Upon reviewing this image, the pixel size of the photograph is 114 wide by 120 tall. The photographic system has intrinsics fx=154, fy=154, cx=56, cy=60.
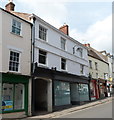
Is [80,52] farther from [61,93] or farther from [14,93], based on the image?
[14,93]

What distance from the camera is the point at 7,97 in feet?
34.7

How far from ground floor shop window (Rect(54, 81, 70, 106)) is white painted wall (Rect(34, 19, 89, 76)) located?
1.63m

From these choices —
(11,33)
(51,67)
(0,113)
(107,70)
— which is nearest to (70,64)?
(51,67)

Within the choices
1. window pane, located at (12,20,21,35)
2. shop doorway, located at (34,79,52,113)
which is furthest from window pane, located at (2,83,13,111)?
window pane, located at (12,20,21,35)

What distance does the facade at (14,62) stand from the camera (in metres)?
10.5

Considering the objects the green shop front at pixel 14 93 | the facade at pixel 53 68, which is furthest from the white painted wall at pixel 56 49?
the green shop front at pixel 14 93

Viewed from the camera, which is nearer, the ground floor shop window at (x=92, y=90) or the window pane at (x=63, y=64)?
the window pane at (x=63, y=64)

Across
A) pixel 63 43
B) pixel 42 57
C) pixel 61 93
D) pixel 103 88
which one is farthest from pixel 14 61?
pixel 103 88

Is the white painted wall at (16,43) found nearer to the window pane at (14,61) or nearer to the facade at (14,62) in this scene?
the facade at (14,62)

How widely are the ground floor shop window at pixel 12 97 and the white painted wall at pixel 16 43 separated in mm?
1126

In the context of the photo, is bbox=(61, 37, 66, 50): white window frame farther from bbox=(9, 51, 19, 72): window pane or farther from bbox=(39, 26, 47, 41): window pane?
bbox=(9, 51, 19, 72): window pane

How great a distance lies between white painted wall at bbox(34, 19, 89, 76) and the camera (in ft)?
45.7

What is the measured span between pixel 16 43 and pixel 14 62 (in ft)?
4.85

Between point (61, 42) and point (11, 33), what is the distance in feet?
23.2
